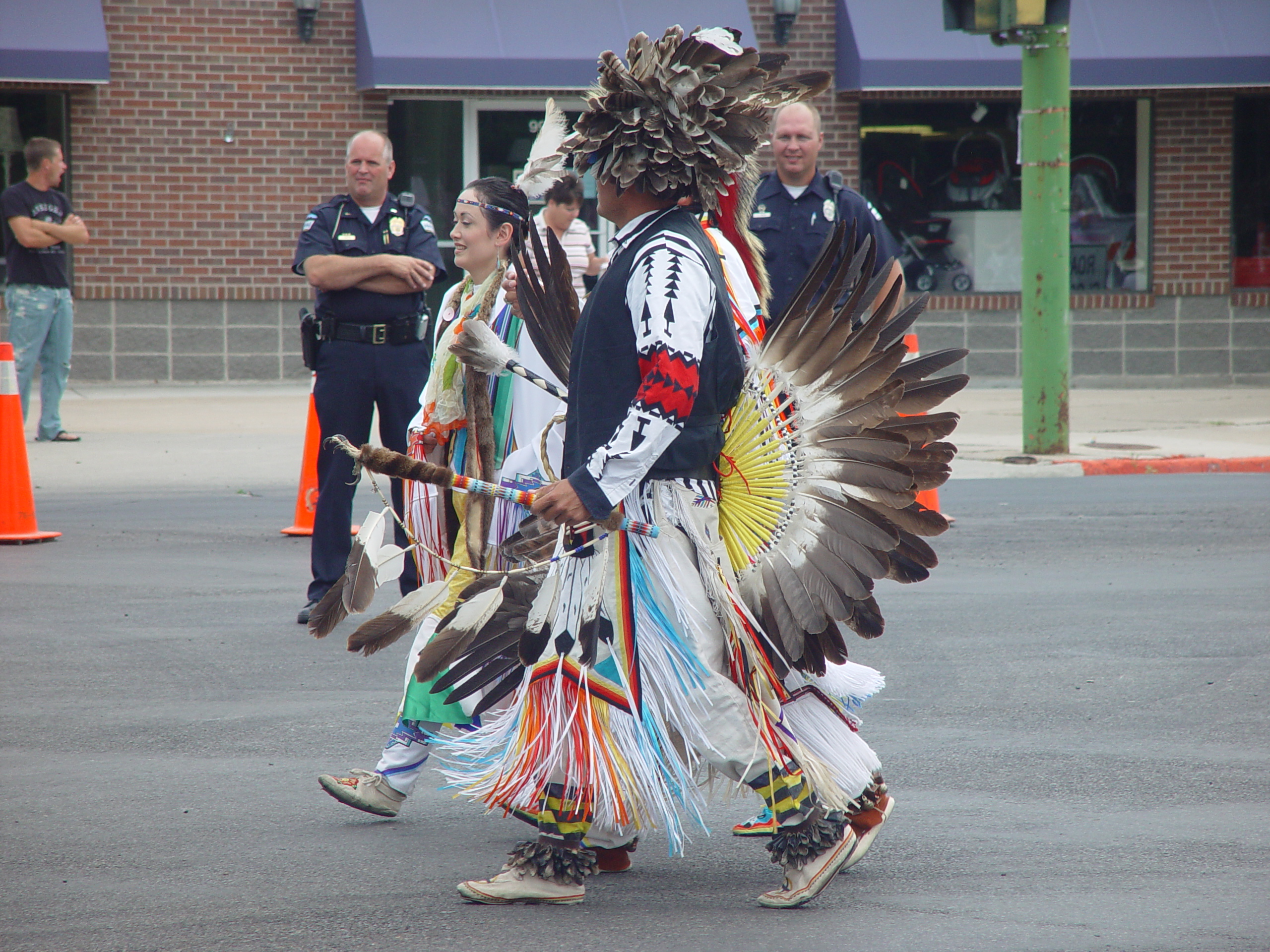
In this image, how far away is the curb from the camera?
1134 centimetres

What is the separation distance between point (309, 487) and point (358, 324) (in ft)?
7.31

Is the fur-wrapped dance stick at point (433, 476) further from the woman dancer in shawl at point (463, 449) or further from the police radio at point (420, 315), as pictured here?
the police radio at point (420, 315)

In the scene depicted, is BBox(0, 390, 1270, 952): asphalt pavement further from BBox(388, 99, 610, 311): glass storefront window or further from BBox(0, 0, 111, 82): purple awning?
BBox(388, 99, 610, 311): glass storefront window

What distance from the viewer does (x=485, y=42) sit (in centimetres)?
1620

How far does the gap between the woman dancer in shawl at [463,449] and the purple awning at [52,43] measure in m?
11.9

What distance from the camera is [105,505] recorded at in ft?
32.9

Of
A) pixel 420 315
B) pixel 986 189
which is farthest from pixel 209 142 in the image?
pixel 420 315

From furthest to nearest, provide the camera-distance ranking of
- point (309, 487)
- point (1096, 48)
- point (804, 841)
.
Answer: point (1096, 48), point (309, 487), point (804, 841)

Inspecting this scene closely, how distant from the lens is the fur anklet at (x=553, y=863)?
3.73 metres

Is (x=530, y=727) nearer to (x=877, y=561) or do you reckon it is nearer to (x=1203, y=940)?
(x=877, y=561)

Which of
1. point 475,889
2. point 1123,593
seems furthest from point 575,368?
point 1123,593

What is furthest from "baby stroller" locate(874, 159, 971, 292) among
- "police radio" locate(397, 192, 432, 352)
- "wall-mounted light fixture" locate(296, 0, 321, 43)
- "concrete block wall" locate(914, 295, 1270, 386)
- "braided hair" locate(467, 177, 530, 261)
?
"braided hair" locate(467, 177, 530, 261)

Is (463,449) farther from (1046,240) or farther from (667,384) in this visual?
(1046,240)

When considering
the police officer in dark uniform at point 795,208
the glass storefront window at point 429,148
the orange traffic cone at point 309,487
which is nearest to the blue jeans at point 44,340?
the orange traffic cone at point 309,487
